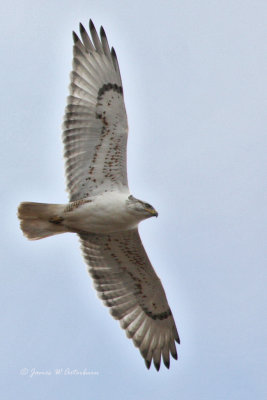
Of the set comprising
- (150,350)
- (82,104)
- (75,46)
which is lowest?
(150,350)

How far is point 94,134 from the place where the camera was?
1287 cm

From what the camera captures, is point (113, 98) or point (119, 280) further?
point (119, 280)

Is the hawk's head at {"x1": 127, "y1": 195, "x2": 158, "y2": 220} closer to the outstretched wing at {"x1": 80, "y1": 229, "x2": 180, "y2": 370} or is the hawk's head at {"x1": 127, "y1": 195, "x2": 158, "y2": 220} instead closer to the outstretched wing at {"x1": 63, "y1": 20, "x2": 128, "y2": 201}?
the outstretched wing at {"x1": 63, "y1": 20, "x2": 128, "y2": 201}

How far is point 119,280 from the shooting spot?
13703 millimetres

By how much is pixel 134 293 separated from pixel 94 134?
2.57m

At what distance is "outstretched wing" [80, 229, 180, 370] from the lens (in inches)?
529

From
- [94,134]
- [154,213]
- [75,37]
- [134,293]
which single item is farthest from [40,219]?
[75,37]

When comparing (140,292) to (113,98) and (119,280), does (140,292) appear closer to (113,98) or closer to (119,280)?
(119,280)

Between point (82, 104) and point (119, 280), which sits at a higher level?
point (82, 104)

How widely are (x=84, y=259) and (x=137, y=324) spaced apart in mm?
1276

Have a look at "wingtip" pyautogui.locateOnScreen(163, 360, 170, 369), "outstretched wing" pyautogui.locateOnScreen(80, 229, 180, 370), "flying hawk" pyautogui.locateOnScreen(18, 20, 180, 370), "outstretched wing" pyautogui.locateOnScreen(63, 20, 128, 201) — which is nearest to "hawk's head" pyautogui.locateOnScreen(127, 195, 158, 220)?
"flying hawk" pyautogui.locateOnScreen(18, 20, 180, 370)

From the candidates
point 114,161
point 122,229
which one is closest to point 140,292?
point 122,229

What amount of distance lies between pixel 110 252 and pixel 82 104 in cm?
224

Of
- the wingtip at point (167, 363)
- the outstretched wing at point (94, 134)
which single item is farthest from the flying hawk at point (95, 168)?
the wingtip at point (167, 363)
